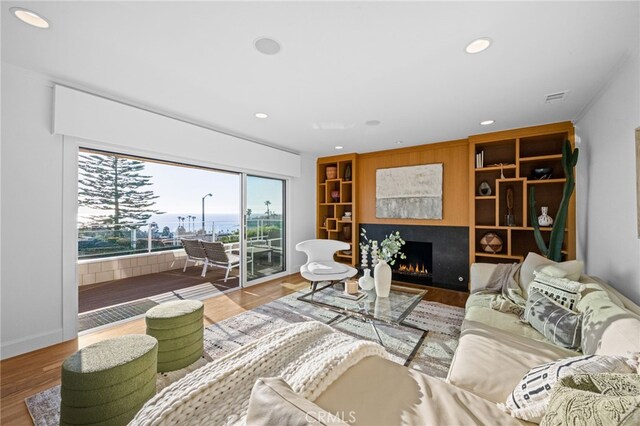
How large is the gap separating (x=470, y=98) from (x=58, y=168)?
409cm

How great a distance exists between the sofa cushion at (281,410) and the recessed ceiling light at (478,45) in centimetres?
224

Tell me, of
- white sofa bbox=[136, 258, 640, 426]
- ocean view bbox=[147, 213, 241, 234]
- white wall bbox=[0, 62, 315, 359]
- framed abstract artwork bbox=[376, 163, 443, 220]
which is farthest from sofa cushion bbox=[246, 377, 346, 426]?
ocean view bbox=[147, 213, 241, 234]

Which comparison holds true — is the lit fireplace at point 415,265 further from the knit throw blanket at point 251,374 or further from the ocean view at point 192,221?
the knit throw blanket at point 251,374

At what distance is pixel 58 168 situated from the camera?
2381 millimetres

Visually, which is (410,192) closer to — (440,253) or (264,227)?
(440,253)

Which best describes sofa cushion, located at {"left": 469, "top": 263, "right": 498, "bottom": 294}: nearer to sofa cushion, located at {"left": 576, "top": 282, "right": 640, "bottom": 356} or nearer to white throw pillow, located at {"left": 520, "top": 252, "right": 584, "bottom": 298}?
white throw pillow, located at {"left": 520, "top": 252, "right": 584, "bottom": 298}

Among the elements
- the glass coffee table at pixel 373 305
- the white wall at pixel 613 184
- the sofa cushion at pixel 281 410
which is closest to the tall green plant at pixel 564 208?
the white wall at pixel 613 184

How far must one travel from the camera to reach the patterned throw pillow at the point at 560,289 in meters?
1.79

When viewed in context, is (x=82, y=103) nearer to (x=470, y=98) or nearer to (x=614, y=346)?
(x=470, y=98)

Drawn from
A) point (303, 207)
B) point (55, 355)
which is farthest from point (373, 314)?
point (303, 207)

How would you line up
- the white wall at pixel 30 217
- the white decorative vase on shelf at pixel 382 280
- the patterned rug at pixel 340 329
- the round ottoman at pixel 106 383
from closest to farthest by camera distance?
1. the round ottoman at pixel 106 383
2. the patterned rug at pixel 340 329
3. the white wall at pixel 30 217
4. the white decorative vase on shelf at pixel 382 280

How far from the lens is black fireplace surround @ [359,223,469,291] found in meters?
4.04

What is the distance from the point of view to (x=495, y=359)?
142 cm

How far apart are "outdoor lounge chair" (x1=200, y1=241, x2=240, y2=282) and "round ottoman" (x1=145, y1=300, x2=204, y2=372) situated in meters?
2.41
